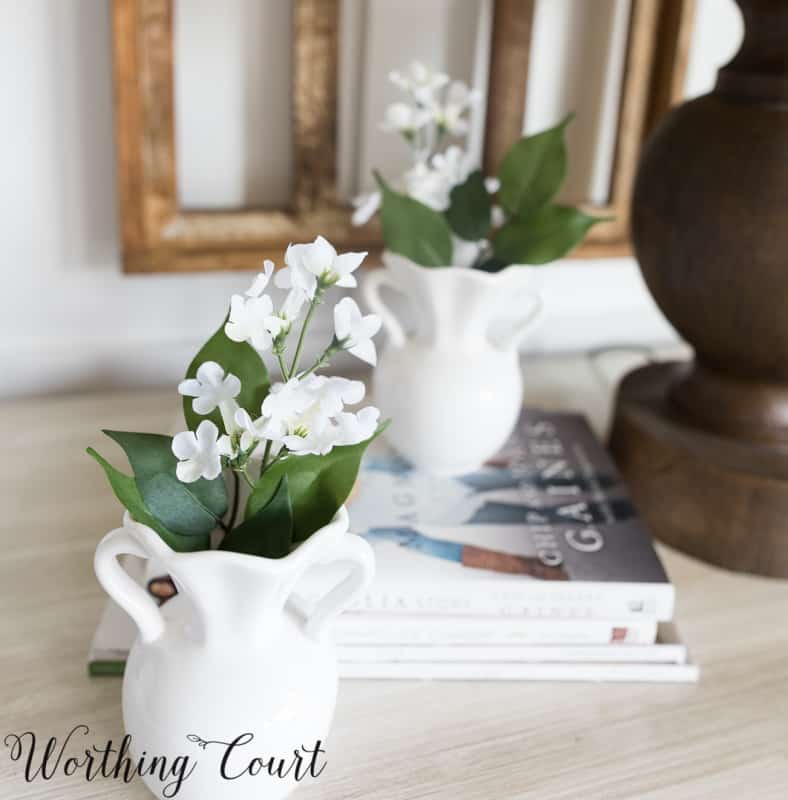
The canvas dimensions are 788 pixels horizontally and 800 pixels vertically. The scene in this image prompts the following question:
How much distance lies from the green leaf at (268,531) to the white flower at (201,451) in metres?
0.03

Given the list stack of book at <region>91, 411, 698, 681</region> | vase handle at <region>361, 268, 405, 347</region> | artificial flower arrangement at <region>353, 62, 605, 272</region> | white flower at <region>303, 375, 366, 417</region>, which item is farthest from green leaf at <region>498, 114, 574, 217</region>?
white flower at <region>303, 375, 366, 417</region>

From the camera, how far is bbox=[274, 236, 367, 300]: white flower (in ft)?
1.34

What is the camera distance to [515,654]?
0.56 m

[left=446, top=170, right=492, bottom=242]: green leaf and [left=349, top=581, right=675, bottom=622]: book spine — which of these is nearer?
[left=349, top=581, right=675, bottom=622]: book spine

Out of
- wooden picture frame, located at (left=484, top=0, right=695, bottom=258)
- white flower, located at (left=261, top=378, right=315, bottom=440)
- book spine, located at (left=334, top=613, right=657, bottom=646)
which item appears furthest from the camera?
wooden picture frame, located at (left=484, top=0, right=695, bottom=258)

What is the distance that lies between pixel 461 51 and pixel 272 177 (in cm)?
19

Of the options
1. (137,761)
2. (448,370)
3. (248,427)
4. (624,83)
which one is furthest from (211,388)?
(624,83)

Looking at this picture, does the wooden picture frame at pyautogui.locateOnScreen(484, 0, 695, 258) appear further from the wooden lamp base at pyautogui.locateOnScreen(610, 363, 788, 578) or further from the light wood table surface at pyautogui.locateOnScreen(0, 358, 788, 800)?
the light wood table surface at pyautogui.locateOnScreen(0, 358, 788, 800)

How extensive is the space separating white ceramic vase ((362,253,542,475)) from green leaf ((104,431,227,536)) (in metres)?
0.25

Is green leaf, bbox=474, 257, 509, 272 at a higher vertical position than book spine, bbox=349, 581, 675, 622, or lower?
higher

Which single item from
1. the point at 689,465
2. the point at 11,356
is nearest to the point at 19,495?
the point at 11,356

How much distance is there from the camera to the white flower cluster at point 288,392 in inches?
15.8

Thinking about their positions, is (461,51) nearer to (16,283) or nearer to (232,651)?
(16,283)

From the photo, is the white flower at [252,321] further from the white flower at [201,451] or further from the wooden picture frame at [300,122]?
the wooden picture frame at [300,122]
